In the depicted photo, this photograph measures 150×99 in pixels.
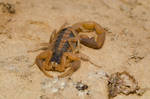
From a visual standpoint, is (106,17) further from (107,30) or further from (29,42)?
(29,42)

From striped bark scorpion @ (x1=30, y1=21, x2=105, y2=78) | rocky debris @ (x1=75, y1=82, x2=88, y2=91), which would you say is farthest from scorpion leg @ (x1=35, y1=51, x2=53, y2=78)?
rocky debris @ (x1=75, y1=82, x2=88, y2=91)

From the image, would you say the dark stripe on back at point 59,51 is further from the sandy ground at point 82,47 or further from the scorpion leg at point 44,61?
the sandy ground at point 82,47

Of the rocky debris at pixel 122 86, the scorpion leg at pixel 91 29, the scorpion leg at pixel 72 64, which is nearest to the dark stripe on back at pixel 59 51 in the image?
the scorpion leg at pixel 72 64

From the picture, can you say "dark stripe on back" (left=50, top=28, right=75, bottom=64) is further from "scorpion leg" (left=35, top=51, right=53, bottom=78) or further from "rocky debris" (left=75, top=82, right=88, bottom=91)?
"rocky debris" (left=75, top=82, right=88, bottom=91)

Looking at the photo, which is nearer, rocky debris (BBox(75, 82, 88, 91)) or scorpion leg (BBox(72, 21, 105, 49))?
rocky debris (BBox(75, 82, 88, 91))

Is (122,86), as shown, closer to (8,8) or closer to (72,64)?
(72,64)

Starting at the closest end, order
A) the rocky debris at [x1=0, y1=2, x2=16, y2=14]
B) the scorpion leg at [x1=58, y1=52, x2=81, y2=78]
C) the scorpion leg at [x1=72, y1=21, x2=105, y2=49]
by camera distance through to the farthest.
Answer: the scorpion leg at [x1=58, y1=52, x2=81, y2=78] → the scorpion leg at [x1=72, y1=21, x2=105, y2=49] → the rocky debris at [x1=0, y1=2, x2=16, y2=14]
